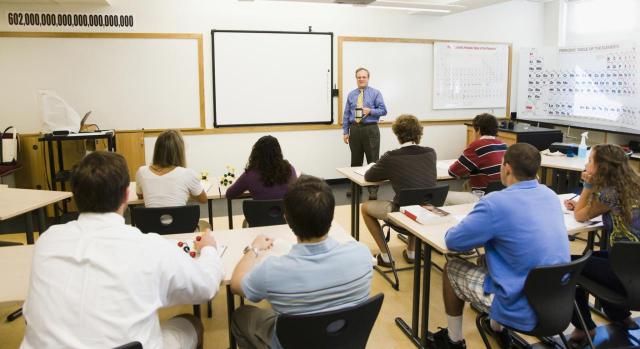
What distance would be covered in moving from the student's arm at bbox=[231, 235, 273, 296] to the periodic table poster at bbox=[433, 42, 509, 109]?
18.8 feet

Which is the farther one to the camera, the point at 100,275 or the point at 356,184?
the point at 356,184

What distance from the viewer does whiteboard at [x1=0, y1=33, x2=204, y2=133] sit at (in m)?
5.57

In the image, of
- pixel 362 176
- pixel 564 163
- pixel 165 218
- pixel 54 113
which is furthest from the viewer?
pixel 54 113

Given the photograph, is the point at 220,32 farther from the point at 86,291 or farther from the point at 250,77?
the point at 86,291

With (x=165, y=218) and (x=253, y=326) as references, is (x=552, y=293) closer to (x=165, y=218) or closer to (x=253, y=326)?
(x=253, y=326)

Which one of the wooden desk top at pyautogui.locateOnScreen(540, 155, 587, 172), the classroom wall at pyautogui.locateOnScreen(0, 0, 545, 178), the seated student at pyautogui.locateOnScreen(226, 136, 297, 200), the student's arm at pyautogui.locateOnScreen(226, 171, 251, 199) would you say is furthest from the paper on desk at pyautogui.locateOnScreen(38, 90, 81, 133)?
the wooden desk top at pyautogui.locateOnScreen(540, 155, 587, 172)

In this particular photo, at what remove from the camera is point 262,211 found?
3.03 meters

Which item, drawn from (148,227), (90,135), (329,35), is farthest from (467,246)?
(329,35)

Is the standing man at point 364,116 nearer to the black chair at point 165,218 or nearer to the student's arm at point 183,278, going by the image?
the black chair at point 165,218

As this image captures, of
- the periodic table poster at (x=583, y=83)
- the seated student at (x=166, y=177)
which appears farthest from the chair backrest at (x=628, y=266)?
the periodic table poster at (x=583, y=83)

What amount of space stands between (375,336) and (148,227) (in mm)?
1540

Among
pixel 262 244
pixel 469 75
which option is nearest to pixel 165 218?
pixel 262 244

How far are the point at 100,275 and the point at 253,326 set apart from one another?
0.78 meters

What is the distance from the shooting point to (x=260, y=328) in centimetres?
193
